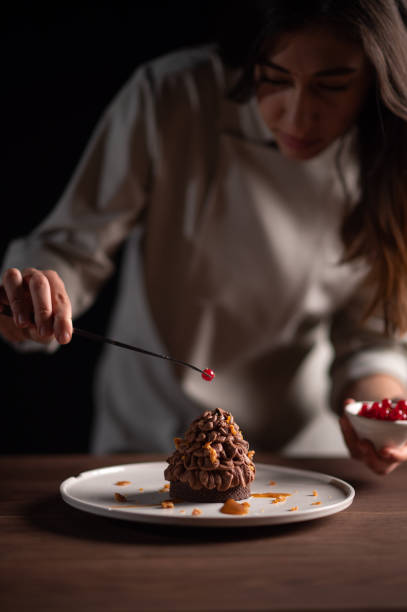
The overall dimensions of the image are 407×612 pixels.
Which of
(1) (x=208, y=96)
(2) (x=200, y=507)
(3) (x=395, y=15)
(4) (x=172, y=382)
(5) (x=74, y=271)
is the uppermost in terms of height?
(3) (x=395, y=15)

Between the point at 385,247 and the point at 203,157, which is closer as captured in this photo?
the point at 385,247

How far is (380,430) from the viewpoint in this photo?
1138 mm

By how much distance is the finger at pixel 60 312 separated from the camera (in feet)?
3.54

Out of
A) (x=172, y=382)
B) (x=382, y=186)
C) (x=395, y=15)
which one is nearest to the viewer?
(x=395, y=15)

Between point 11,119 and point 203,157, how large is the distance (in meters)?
1.00

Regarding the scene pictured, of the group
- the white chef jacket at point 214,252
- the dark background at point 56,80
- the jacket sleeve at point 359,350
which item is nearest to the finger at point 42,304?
the white chef jacket at point 214,252

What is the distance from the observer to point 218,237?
5.59 feet

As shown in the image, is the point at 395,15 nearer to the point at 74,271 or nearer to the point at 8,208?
the point at 74,271

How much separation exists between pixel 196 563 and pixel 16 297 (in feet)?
1.77

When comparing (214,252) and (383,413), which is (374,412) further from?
(214,252)

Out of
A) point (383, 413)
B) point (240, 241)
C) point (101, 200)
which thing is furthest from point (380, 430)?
point (101, 200)

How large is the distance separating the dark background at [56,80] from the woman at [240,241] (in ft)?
2.13

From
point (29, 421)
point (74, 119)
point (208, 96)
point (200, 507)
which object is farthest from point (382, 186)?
point (29, 421)

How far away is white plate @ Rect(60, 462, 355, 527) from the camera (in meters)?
0.88
